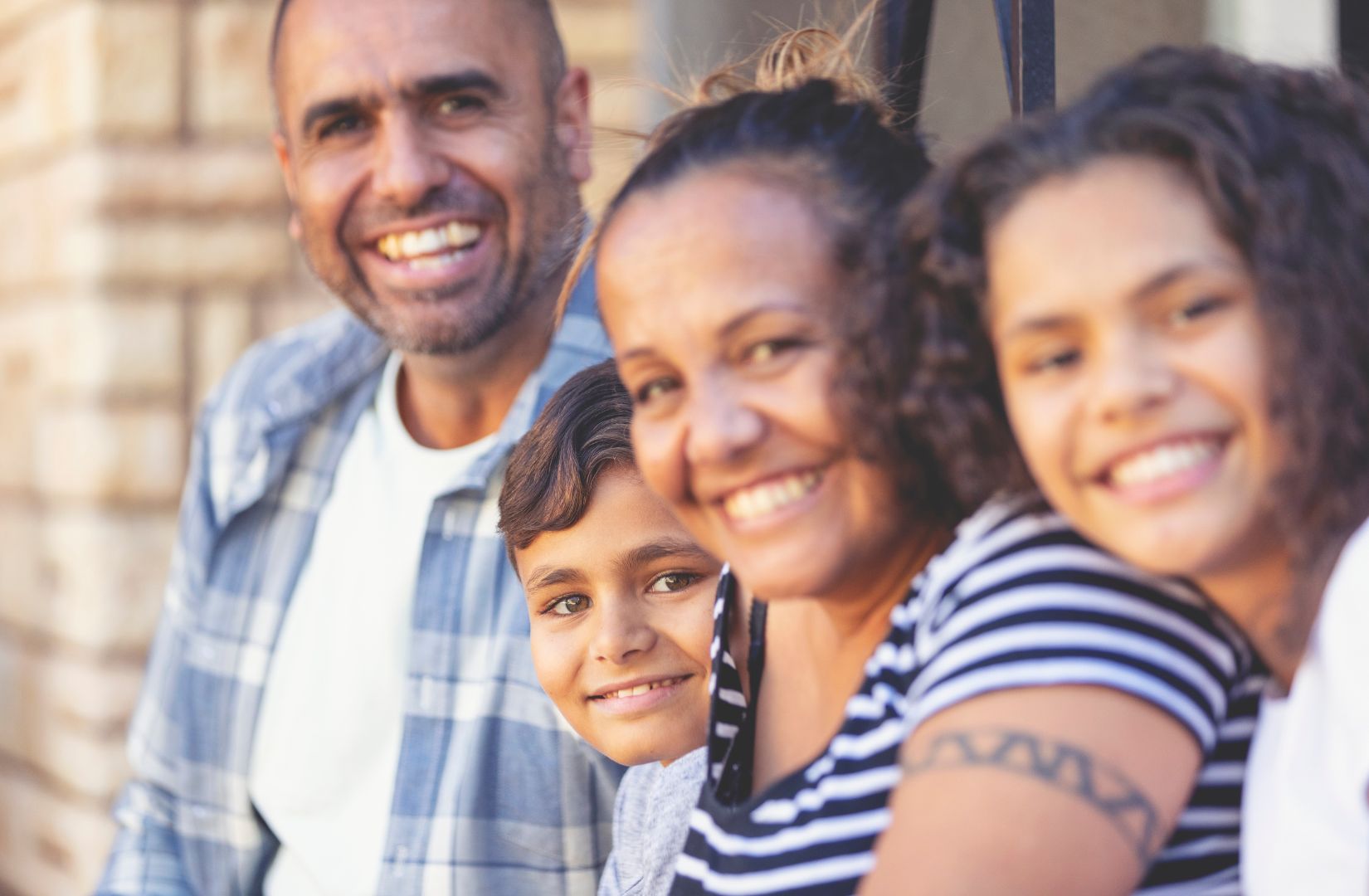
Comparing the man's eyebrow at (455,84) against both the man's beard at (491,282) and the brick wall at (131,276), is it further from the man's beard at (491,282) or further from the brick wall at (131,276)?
the brick wall at (131,276)

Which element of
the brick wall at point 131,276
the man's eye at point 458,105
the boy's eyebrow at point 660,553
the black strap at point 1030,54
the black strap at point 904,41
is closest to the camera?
the black strap at point 1030,54

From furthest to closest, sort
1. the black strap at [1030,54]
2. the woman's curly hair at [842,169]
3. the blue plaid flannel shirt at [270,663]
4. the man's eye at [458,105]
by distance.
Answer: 1. the man's eye at [458,105]
2. the blue plaid flannel shirt at [270,663]
3. the black strap at [1030,54]
4. the woman's curly hair at [842,169]

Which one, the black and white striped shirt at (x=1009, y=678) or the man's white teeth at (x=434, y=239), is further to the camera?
the man's white teeth at (x=434, y=239)

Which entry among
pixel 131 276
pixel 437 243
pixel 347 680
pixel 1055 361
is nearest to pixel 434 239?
pixel 437 243

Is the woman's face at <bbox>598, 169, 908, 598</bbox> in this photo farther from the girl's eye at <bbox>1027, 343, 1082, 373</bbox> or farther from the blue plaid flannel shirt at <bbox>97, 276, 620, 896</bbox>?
the blue plaid flannel shirt at <bbox>97, 276, 620, 896</bbox>

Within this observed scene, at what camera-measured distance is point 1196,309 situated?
0.95 m

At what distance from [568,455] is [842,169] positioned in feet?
2.14

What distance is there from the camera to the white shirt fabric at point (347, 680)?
239cm

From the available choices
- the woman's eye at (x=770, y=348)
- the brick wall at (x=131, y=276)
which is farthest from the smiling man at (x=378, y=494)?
the woman's eye at (x=770, y=348)

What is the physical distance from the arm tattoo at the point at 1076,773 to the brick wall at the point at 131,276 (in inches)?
102

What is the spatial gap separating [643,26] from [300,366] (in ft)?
4.04

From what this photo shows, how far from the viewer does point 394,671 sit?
2.42 metres

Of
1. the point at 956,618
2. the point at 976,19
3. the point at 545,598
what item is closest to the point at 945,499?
the point at 956,618

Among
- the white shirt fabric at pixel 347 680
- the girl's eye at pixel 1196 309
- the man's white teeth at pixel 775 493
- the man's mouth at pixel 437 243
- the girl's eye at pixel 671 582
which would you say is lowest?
the white shirt fabric at pixel 347 680
